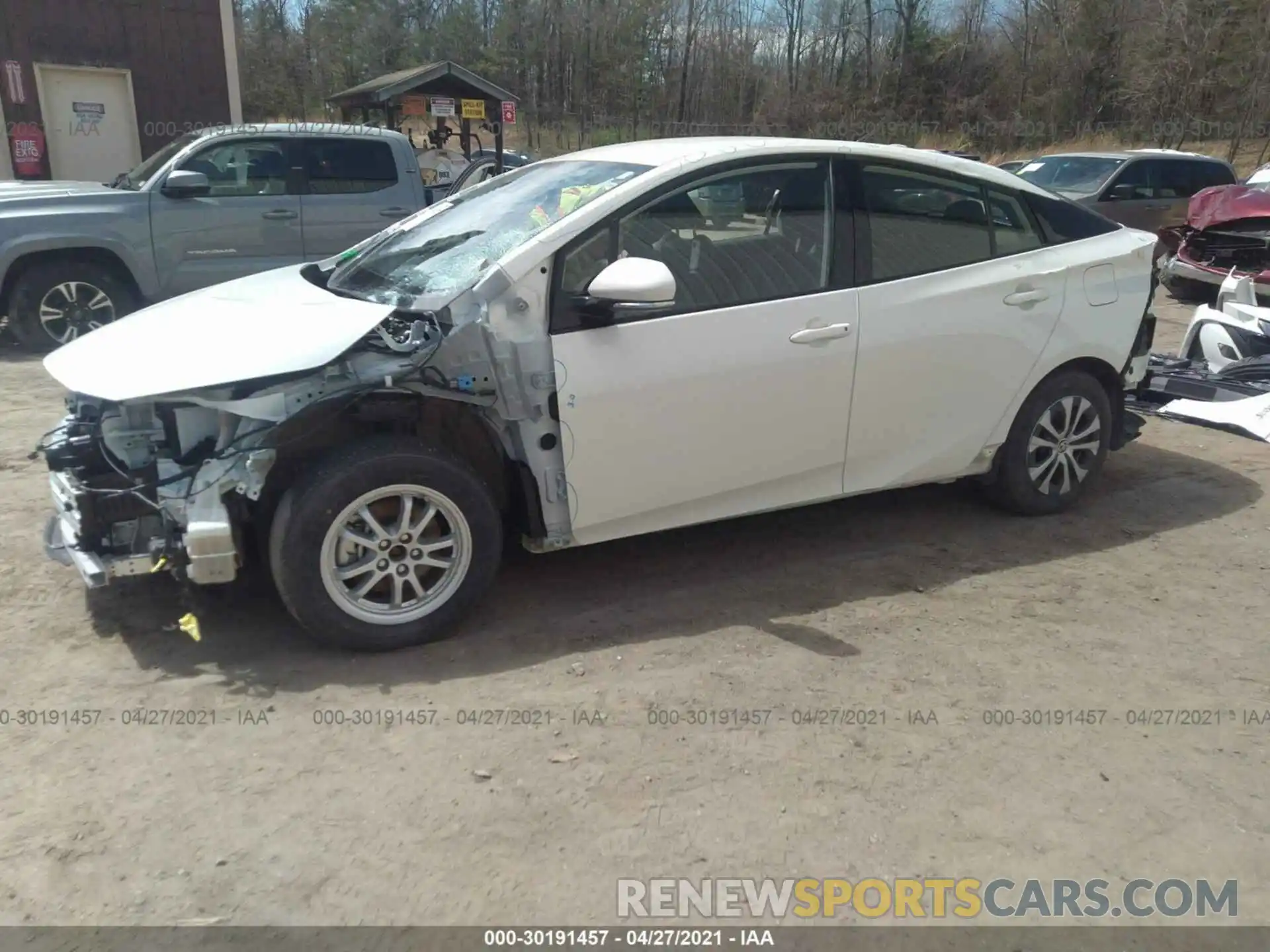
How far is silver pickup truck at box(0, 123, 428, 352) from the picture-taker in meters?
8.16

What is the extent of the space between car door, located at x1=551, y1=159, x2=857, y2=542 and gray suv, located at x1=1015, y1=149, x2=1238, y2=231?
10.2 metres

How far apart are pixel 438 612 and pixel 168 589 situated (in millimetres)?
1220

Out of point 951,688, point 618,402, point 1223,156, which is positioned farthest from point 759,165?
point 1223,156

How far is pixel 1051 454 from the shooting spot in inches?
193

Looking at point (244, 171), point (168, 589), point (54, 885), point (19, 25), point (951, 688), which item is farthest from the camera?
point (19, 25)

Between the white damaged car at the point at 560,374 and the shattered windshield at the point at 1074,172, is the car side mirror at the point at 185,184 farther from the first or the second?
the shattered windshield at the point at 1074,172

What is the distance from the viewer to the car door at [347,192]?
8977mm

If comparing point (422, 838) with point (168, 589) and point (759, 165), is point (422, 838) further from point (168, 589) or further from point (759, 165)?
point (759, 165)

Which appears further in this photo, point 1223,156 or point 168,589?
point 1223,156

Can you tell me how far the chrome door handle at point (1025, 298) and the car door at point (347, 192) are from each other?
6.19 m

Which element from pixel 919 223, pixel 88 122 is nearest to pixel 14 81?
pixel 88 122

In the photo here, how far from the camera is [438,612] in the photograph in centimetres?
363

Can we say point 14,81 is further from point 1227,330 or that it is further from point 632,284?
point 1227,330

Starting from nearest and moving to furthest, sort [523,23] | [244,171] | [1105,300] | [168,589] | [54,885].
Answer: [54,885], [168,589], [1105,300], [244,171], [523,23]
